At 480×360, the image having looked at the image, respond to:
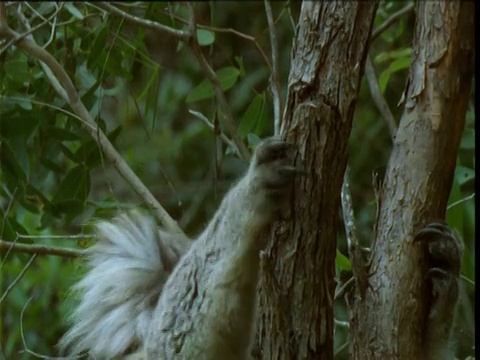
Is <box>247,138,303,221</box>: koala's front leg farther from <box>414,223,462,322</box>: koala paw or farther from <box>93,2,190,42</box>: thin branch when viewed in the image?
<box>93,2,190,42</box>: thin branch

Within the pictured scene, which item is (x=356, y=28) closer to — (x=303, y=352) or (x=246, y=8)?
(x=303, y=352)

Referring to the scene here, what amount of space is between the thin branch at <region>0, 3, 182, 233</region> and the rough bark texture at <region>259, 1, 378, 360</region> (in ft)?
2.15

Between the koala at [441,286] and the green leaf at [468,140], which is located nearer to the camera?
the koala at [441,286]

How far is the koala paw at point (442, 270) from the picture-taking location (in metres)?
1.22

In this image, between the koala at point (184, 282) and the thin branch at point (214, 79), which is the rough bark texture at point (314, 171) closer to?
the koala at point (184, 282)

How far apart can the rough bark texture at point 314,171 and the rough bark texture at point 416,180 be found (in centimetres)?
11

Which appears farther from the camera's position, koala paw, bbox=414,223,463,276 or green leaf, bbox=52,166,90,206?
green leaf, bbox=52,166,90,206

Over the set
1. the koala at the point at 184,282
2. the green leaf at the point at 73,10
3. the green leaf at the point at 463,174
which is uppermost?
the green leaf at the point at 73,10

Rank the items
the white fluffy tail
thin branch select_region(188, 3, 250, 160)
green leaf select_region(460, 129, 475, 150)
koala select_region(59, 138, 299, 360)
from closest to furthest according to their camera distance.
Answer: koala select_region(59, 138, 299, 360) < the white fluffy tail < thin branch select_region(188, 3, 250, 160) < green leaf select_region(460, 129, 475, 150)

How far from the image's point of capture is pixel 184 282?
4.49 ft

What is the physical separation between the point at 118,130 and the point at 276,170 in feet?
2.85

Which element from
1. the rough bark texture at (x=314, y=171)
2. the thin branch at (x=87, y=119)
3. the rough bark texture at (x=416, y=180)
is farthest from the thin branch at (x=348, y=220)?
the thin branch at (x=87, y=119)

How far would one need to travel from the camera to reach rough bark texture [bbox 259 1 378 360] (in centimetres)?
109

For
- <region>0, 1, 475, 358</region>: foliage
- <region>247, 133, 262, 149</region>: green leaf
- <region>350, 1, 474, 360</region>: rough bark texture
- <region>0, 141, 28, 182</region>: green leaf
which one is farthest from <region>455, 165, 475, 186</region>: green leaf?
<region>0, 141, 28, 182</region>: green leaf
